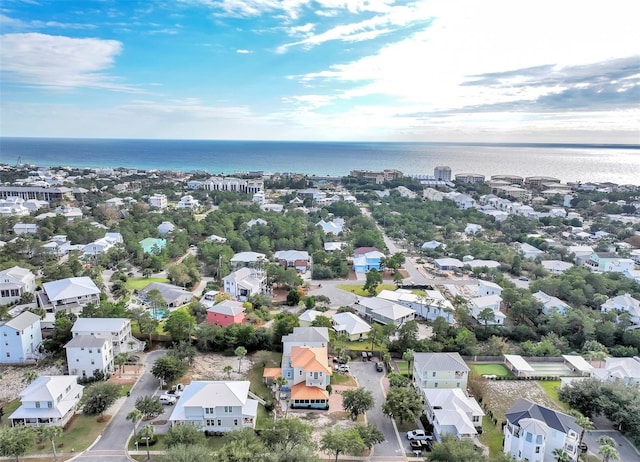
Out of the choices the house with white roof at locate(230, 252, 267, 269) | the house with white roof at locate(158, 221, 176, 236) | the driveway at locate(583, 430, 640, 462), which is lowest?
the driveway at locate(583, 430, 640, 462)

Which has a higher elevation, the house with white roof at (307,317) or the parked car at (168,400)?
the house with white roof at (307,317)

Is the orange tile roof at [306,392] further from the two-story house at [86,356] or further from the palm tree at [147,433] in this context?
the two-story house at [86,356]

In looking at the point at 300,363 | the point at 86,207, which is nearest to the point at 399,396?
the point at 300,363

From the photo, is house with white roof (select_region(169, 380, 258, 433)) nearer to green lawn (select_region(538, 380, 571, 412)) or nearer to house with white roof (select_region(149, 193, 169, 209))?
green lawn (select_region(538, 380, 571, 412))

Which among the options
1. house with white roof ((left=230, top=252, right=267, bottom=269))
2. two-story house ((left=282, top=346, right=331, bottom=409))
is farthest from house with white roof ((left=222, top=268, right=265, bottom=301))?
two-story house ((left=282, top=346, right=331, bottom=409))

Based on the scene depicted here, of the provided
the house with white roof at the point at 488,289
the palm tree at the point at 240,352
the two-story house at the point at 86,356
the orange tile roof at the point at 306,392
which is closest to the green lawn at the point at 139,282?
the two-story house at the point at 86,356

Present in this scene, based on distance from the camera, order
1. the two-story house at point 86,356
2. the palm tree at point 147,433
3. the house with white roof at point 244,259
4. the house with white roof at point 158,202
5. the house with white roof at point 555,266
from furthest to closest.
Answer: the house with white roof at point 158,202, the house with white roof at point 555,266, the house with white roof at point 244,259, the two-story house at point 86,356, the palm tree at point 147,433

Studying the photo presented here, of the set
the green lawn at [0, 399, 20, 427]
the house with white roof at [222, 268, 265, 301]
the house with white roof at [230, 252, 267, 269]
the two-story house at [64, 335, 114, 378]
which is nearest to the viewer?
the green lawn at [0, 399, 20, 427]
